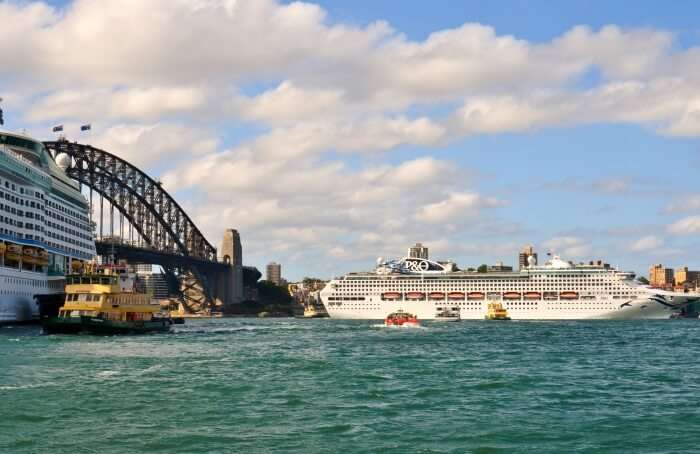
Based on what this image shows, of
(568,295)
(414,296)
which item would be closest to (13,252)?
(414,296)

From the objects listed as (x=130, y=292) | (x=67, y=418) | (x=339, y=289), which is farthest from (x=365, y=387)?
(x=339, y=289)

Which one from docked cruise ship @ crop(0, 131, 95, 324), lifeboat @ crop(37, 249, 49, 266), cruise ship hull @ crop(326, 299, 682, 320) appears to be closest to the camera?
docked cruise ship @ crop(0, 131, 95, 324)

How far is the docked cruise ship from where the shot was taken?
89.1 m

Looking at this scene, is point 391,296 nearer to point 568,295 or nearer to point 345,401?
point 568,295

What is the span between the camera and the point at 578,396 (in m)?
36.8

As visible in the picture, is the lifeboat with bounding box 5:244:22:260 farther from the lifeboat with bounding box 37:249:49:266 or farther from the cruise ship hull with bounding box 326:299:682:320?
the cruise ship hull with bounding box 326:299:682:320

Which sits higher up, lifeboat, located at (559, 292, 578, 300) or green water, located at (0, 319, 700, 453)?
lifeboat, located at (559, 292, 578, 300)

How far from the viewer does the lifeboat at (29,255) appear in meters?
92.3

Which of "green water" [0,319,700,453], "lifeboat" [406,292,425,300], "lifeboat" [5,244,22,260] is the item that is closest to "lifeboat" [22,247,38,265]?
"lifeboat" [5,244,22,260]

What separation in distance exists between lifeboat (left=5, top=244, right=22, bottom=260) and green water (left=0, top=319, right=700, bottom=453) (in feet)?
96.7

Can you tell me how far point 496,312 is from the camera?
151750 mm

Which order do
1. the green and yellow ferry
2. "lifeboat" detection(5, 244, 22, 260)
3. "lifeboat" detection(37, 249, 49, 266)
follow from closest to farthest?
the green and yellow ferry, "lifeboat" detection(5, 244, 22, 260), "lifeboat" detection(37, 249, 49, 266)

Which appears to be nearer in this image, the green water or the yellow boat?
the green water

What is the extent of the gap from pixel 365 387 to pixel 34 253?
65047 millimetres
